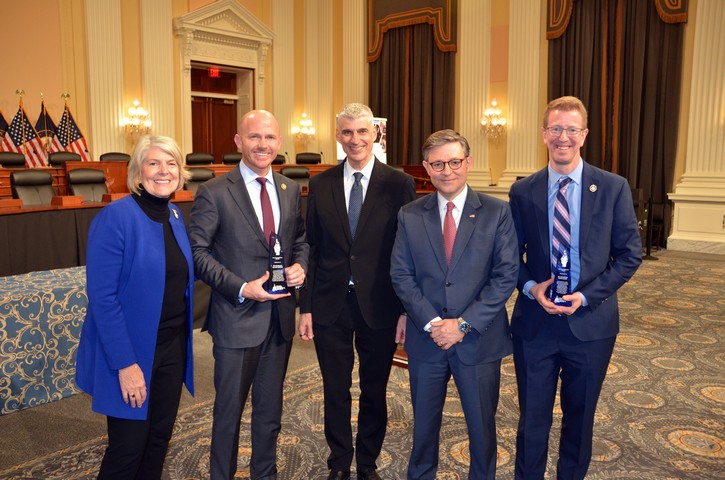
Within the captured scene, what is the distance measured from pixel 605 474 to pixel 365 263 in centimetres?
151

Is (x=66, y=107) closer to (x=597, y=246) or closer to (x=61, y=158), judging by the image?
(x=61, y=158)

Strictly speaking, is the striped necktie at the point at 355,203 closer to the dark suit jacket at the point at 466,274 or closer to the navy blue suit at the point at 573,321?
the dark suit jacket at the point at 466,274

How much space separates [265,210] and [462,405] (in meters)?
1.10

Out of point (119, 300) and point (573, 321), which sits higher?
point (119, 300)

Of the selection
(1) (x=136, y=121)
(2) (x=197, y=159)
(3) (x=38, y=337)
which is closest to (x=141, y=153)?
(3) (x=38, y=337)

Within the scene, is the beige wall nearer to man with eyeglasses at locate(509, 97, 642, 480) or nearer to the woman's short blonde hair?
the woman's short blonde hair

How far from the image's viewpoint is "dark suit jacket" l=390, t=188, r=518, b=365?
2271 mm

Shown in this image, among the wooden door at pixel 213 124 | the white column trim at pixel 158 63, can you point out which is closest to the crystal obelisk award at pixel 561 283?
the white column trim at pixel 158 63

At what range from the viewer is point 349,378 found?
2.66 m

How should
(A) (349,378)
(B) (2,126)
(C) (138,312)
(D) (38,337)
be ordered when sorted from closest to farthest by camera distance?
(C) (138,312) < (A) (349,378) < (D) (38,337) < (B) (2,126)

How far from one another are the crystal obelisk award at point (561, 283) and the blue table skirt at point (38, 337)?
2.86m

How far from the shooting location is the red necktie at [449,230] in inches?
92.1

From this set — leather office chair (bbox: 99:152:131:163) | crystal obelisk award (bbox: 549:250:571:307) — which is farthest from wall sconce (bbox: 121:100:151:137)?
crystal obelisk award (bbox: 549:250:571:307)

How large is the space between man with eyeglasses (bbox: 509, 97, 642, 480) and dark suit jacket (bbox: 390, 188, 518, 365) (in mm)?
124
